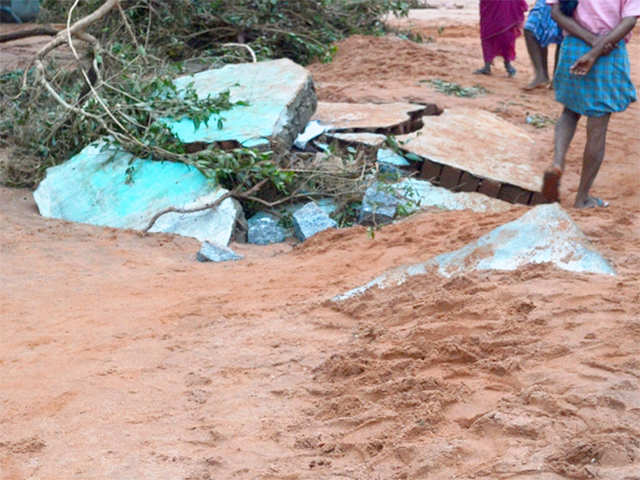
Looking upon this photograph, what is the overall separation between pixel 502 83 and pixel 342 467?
6.71 meters

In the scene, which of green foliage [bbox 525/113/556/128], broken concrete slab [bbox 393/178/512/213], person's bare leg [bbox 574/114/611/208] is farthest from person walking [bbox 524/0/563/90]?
person's bare leg [bbox 574/114/611/208]

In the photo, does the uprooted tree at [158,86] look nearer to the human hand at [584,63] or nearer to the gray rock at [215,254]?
the gray rock at [215,254]

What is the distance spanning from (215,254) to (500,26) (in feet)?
17.6

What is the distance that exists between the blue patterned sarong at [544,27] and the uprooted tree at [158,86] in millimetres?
2020

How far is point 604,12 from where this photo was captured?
4703 millimetres

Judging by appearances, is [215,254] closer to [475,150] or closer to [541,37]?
[475,150]

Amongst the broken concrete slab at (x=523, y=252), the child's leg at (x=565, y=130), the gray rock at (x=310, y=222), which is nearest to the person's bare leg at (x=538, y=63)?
the child's leg at (x=565, y=130)

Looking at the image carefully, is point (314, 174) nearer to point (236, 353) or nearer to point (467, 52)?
point (236, 353)

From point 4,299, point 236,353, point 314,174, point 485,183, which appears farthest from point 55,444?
point 485,183

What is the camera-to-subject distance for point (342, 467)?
2.37m

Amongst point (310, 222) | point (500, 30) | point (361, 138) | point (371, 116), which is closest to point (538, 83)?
point (500, 30)

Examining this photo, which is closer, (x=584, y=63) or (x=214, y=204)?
(x=584, y=63)

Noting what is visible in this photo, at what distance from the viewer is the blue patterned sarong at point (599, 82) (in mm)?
4770

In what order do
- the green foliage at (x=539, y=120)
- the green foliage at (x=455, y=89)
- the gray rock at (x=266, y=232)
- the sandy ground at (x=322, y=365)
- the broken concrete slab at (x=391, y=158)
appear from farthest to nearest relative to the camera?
the green foliage at (x=455, y=89) → the green foliage at (x=539, y=120) → the broken concrete slab at (x=391, y=158) → the gray rock at (x=266, y=232) → the sandy ground at (x=322, y=365)
